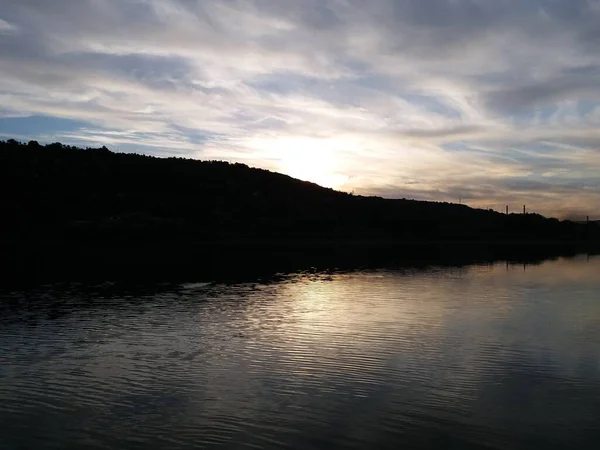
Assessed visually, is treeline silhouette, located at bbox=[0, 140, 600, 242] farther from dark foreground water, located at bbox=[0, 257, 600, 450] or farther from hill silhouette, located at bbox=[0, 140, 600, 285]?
dark foreground water, located at bbox=[0, 257, 600, 450]

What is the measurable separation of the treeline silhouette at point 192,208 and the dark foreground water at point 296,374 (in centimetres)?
7992

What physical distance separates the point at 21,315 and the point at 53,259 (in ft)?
128

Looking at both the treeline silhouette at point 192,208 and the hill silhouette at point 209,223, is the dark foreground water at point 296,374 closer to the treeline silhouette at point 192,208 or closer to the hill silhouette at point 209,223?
the hill silhouette at point 209,223

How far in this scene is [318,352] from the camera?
19.9 metres

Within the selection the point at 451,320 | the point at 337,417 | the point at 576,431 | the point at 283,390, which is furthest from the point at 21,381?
the point at 451,320

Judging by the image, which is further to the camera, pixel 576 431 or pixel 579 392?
pixel 579 392

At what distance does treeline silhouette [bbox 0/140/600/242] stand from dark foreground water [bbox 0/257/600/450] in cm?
7992

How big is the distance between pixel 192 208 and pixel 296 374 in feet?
372

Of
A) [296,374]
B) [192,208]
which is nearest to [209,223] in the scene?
[192,208]

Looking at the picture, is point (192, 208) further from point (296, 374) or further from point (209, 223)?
point (296, 374)

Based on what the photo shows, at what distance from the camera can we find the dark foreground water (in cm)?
1241

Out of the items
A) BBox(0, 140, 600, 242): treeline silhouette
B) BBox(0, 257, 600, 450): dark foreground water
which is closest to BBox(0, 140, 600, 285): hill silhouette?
BBox(0, 140, 600, 242): treeline silhouette

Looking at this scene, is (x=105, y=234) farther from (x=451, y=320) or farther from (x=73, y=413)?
(x=73, y=413)

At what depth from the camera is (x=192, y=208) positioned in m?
128
